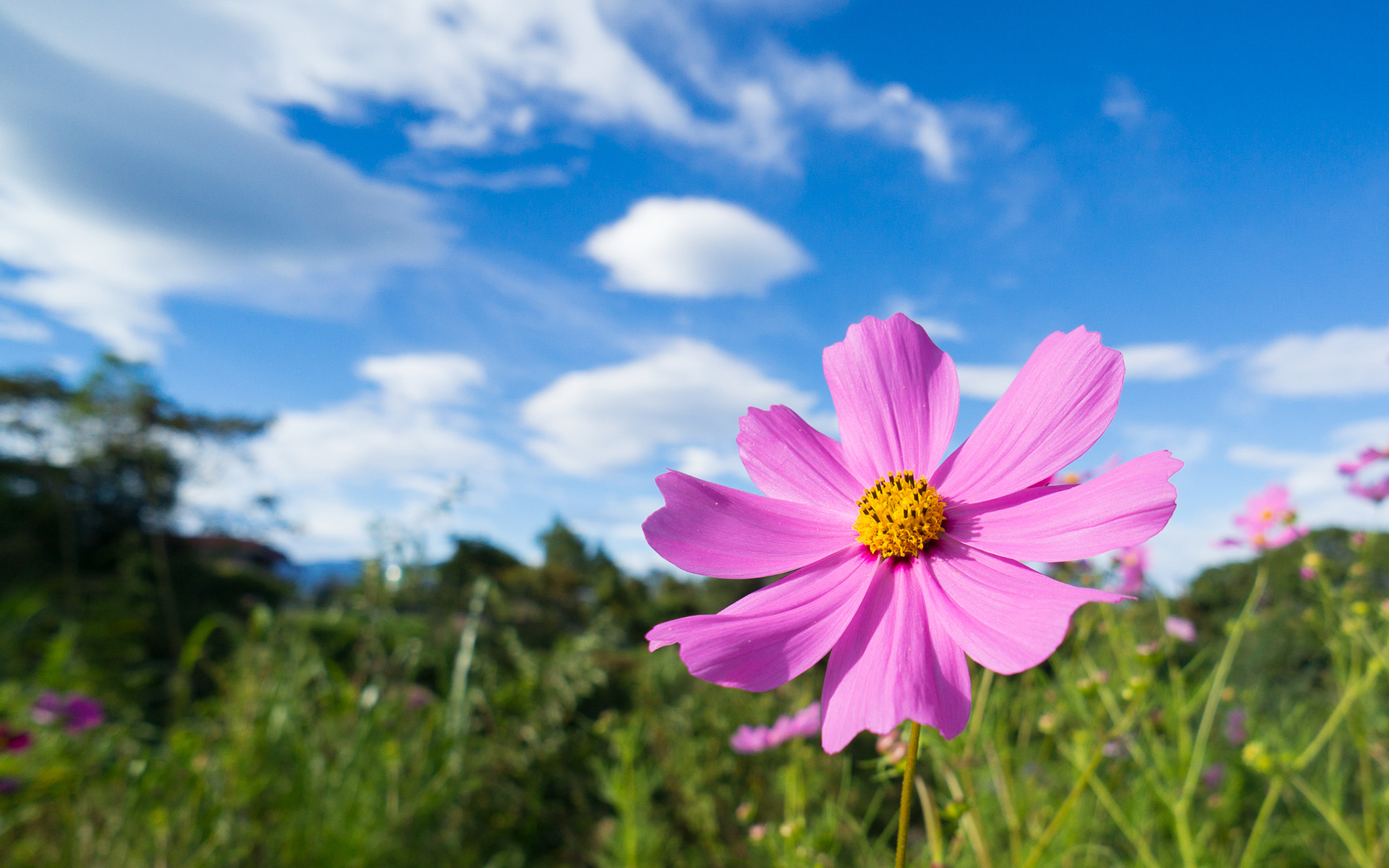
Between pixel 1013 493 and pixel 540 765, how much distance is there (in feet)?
7.88

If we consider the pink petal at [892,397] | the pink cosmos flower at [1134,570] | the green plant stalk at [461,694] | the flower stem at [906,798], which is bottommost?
the green plant stalk at [461,694]

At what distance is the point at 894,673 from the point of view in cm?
40

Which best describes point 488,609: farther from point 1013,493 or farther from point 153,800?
point 1013,493

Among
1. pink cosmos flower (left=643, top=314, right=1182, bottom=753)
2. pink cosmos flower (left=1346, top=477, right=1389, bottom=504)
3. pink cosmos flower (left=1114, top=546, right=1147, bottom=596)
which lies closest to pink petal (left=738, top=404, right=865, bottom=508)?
pink cosmos flower (left=643, top=314, right=1182, bottom=753)

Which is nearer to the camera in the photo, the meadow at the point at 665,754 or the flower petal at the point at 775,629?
the flower petal at the point at 775,629

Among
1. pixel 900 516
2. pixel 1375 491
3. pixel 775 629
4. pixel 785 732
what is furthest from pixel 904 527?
pixel 1375 491

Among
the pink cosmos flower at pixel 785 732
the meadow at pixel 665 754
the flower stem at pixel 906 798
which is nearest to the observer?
the flower stem at pixel 906 798

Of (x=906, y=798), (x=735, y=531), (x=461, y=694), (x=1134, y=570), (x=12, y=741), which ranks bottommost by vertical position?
(x=12, y=741)

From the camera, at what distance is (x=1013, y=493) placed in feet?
1.53

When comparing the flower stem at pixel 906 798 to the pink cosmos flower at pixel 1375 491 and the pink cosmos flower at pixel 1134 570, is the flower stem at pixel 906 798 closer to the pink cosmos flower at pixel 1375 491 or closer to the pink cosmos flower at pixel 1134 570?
the pink cosmos flower at pixel 1134 570

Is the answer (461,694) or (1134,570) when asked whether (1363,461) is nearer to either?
(1134,570)

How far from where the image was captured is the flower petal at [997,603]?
367 mm

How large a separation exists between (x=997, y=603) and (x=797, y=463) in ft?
0.51

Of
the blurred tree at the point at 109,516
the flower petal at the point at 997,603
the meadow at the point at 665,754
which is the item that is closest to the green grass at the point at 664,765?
the meadow at the point at 665,754
